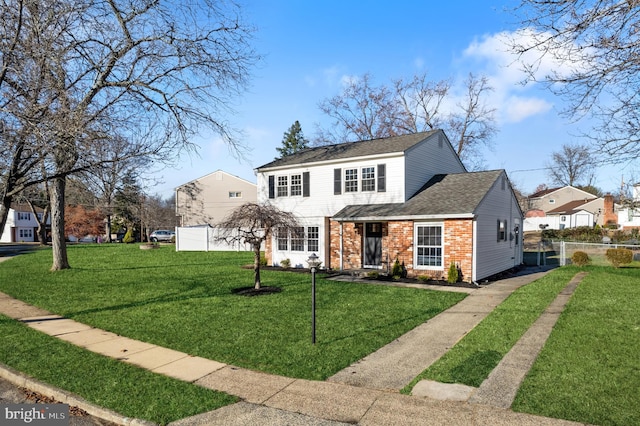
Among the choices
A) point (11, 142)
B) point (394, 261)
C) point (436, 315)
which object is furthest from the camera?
point (394, 261)

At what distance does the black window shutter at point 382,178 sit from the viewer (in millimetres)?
16672

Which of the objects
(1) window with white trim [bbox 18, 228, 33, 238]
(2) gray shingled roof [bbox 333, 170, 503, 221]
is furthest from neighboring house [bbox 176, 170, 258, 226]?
(1) window with white trim [bbox 18, 228, 33, 238]

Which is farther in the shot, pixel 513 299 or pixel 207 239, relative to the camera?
pixel 207 239

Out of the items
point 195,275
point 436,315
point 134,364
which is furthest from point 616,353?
point 195,275

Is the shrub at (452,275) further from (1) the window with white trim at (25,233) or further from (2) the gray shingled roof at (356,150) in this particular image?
(1) the window with white trim at (25,233)

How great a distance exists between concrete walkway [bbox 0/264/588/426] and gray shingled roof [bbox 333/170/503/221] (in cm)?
700

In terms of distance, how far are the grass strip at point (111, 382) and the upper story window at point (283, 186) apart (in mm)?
13145

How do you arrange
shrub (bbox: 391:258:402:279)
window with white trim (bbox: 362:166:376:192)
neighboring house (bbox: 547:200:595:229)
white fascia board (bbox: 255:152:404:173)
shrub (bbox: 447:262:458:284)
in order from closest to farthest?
1. shrub (bbox: 447:262:458:284)
2. shrub (bbox: 391:258:402:279)
3. white fascia board (bbox: 255:152:404:173)
4. window with white trim (bbox: 362:166:376:192)
5. neighboring house (bbox: 547:200:595:229)

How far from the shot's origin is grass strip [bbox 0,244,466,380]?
21.6 feet

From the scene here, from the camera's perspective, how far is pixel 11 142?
22.4 ft

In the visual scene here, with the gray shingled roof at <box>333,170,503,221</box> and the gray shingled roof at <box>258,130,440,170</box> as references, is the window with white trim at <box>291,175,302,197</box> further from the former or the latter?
the gray shingled roof at <box>333,170,503,221</box>

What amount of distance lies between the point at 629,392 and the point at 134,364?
22.8ft

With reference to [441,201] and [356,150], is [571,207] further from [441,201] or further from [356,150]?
[441,201]

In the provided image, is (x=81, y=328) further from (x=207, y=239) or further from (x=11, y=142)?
(x=207, y=239)
